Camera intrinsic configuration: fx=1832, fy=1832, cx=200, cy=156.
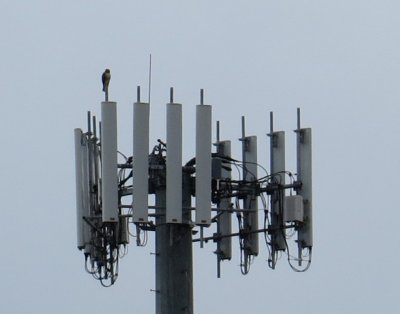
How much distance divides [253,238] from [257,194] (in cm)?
123

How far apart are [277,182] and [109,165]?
16.6ft

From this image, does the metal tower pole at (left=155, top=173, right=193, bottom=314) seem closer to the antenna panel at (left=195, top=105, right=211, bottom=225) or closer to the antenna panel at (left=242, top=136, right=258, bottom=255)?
the antenna panel at (left=195, top=105, right=211, bottom=225)

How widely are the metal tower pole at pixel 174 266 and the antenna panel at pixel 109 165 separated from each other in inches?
51.3

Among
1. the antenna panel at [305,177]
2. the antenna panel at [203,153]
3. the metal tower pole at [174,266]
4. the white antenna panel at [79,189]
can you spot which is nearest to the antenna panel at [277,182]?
the antenna panel at [305,177]

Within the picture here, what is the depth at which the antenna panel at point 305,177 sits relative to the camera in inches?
1699

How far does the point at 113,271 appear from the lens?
138ft

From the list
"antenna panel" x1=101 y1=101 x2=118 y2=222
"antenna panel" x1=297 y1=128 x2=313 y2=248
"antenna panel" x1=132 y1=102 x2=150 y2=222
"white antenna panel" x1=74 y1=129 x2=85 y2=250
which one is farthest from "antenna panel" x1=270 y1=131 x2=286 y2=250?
"antenna panel" x1=101 y1=101 x2=118 y2=222

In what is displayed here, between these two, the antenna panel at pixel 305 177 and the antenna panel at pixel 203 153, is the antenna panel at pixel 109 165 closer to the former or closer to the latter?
the antenna panel at pixel 203 153

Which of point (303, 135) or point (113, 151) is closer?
point (113, 151)

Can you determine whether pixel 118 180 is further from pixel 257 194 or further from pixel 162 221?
pixel 257 194

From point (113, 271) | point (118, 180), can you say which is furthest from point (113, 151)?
point (113, 271)

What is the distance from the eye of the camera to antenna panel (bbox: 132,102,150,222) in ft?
130

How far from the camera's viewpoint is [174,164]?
131ft

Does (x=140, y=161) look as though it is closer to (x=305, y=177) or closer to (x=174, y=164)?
(x=174, y=164)
